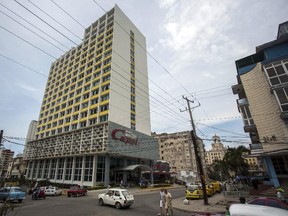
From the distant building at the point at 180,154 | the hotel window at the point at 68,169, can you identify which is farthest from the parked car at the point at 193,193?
the distant building at the point at 180,154

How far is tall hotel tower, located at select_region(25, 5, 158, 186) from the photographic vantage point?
1454 inches

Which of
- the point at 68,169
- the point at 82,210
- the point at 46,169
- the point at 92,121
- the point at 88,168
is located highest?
the point at 92,121

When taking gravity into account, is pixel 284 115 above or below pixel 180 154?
below

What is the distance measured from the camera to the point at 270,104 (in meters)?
23.2

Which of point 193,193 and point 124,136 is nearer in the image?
point 193,193

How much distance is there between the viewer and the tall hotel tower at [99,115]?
36.9 metres

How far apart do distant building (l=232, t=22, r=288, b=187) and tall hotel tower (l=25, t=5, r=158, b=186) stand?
→ 24005 mm

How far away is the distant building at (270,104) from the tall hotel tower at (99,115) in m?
24.0

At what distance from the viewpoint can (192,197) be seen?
20.1m

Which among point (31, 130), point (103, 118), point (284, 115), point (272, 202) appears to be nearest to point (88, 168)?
point (103, 118)

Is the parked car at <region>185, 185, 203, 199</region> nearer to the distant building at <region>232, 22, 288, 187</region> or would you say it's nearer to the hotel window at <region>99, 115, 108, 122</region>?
the distant building at <region>232, 22, 288, 187</region>

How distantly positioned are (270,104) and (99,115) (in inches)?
1274

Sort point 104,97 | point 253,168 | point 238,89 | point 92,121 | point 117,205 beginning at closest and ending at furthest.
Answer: point 117,205
point 238,89
point 104,97
point 92,121
point 253,168

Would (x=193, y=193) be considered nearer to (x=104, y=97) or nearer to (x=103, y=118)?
(x=103, y=118)
